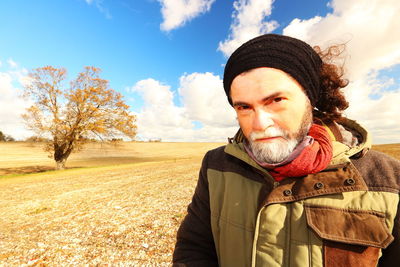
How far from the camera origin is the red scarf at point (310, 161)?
1.60 m

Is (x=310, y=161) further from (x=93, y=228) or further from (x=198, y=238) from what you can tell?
(x=93, y=228)

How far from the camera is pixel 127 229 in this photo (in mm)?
6465

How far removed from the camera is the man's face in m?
1.77

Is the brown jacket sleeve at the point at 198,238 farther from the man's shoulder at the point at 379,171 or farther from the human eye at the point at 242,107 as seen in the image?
the man's shoulder at the point at 379,171

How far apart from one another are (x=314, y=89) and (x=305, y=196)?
1.15 m

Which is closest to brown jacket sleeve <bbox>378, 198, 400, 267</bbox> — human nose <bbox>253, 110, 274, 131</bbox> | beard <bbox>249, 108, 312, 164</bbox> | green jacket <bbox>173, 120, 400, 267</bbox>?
green jacket <bbox>173, 120, 400, 267</bbox>

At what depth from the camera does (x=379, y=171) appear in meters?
1.51

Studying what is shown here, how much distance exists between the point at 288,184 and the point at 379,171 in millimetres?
653

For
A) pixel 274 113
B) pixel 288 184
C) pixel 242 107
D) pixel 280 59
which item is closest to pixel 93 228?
pixel 242 107

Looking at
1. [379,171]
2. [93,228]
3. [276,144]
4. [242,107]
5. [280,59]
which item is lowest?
[93,228]

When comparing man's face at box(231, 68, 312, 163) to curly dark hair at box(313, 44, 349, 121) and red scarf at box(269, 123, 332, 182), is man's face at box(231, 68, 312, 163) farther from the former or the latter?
curly dark hair at box(313, 44, 349, 121)

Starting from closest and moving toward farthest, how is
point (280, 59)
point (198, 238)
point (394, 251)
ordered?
point (394, 251) < point (280, 59) < point (198, 238)

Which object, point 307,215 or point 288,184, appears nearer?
point 307,215

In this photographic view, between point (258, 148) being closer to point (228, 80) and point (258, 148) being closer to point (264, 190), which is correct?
point (264, 190)
